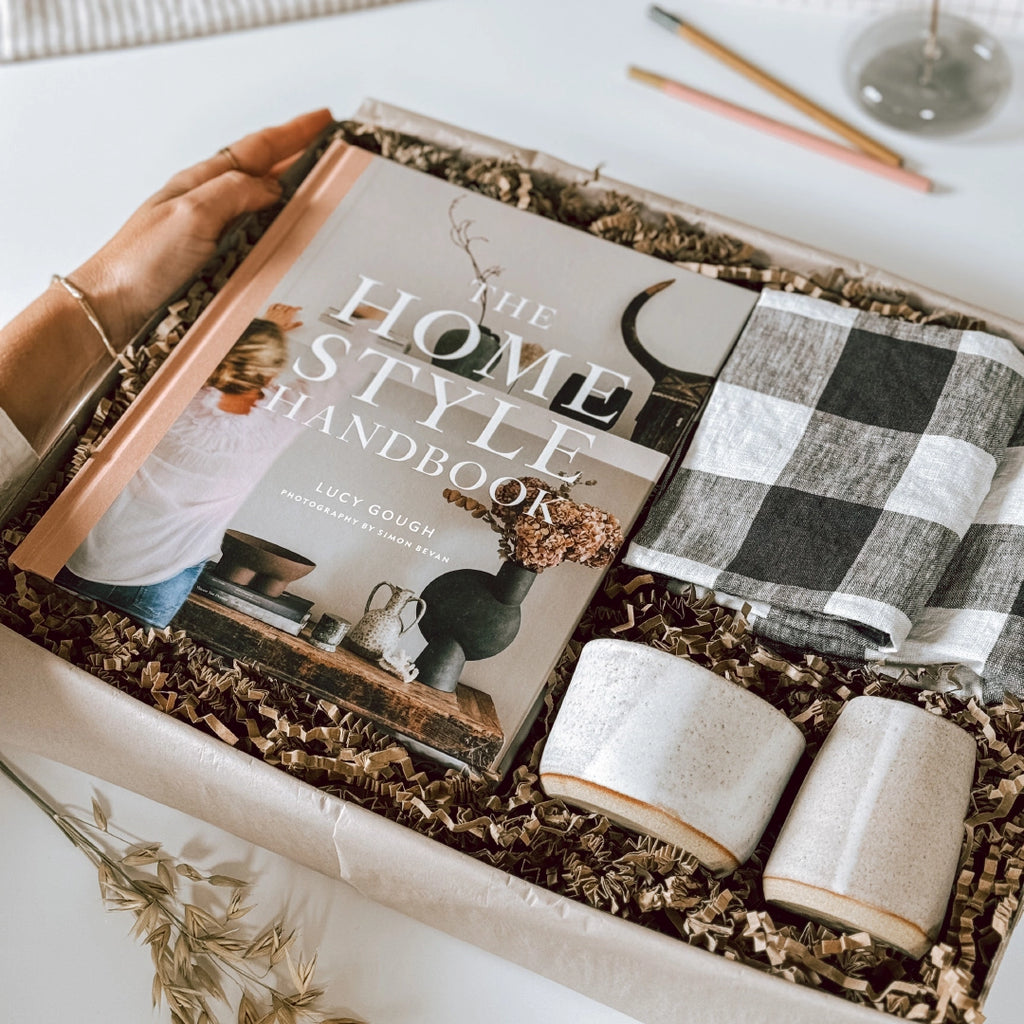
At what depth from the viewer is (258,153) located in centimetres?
70

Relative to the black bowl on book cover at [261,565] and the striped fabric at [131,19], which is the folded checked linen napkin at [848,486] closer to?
the black bowl on book cover at [261,565]

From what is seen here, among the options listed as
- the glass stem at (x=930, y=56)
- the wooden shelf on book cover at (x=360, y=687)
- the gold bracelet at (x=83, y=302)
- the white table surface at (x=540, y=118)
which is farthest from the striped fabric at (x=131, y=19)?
the wooden shelf on book cover at (x=360, y=687)

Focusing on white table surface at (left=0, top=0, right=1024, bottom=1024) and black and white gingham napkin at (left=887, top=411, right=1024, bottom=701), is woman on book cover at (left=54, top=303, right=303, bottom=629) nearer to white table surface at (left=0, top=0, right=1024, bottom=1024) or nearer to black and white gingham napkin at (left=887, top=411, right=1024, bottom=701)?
white table surface at (left=0, top=0, right=1024, bottom=1024)

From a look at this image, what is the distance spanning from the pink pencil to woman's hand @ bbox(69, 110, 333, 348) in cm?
31

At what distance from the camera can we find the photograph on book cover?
0.54 m

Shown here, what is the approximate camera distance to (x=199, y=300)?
66 cm

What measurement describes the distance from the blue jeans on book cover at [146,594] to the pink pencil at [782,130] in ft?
1.64

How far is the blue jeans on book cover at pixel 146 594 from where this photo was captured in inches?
21.5

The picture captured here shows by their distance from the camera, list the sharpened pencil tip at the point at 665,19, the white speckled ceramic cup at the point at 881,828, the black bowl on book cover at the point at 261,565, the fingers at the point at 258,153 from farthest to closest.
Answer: the sharpened pencil tip at the point at 665,19, the fingers at the point at 258,153, the black bowl on book cover at the point at 261,565, the white speckled ceramic cup at the point at 881,828

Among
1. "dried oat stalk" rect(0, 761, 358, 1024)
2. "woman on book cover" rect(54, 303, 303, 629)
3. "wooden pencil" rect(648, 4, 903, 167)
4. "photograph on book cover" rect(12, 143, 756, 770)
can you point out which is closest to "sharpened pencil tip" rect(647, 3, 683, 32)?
"wooden pencil" rect(648, 4, 903, 167)

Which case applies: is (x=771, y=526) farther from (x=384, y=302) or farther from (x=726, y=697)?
(x=384, y=302)

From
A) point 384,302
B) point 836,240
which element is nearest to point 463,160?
point 384,302

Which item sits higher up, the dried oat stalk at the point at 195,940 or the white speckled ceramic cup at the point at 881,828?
the white speckled ceramic cup at the point at 881,828

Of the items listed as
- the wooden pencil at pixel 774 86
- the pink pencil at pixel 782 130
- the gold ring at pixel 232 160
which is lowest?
the gold ring at pixel 232 160
